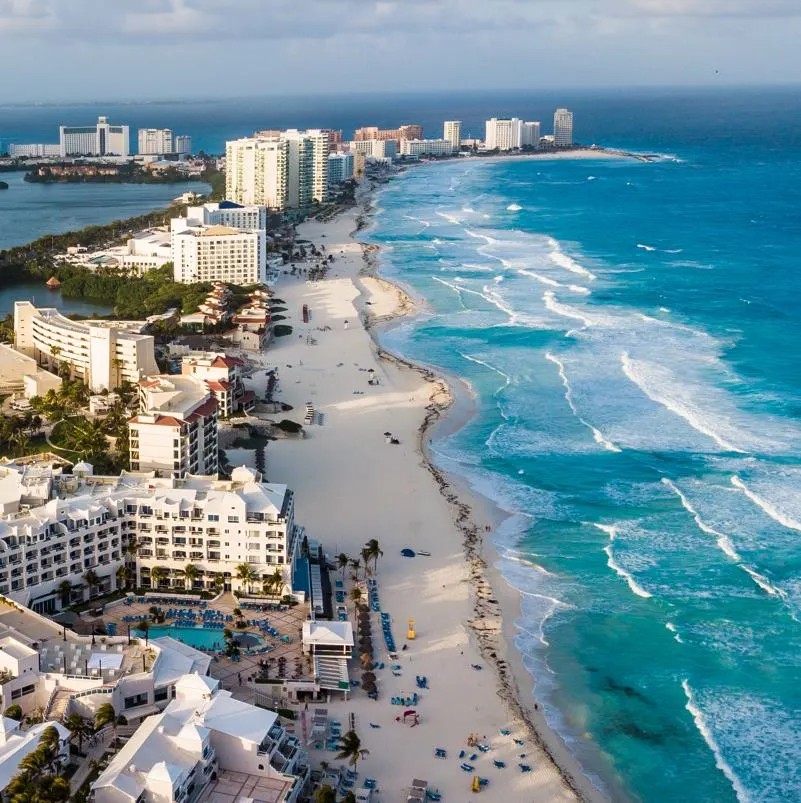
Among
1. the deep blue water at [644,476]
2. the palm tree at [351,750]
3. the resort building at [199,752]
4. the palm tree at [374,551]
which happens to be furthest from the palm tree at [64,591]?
the deep blue water at [644,476]

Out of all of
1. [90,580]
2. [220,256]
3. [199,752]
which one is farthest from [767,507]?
[220,256]

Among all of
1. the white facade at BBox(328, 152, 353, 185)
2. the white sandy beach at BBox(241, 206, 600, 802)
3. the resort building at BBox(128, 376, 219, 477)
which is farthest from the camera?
the white facade at BBox(328, 152, 353, 185)

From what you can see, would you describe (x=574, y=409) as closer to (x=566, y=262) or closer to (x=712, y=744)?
(x=712, y=744)

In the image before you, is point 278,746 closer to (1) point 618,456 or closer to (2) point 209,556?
(2) point 209,556

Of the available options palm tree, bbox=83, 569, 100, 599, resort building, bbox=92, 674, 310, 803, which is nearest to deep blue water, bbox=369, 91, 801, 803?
resort building, bbox=92, 674, 310, 803

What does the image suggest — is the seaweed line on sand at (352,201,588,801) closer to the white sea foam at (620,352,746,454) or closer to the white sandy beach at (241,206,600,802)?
the white sandy beach at (241,206,600,802)

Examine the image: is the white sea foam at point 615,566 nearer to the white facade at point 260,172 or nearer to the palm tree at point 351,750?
the palm tree at point 351,750

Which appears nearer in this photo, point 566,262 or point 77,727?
point 77,727
